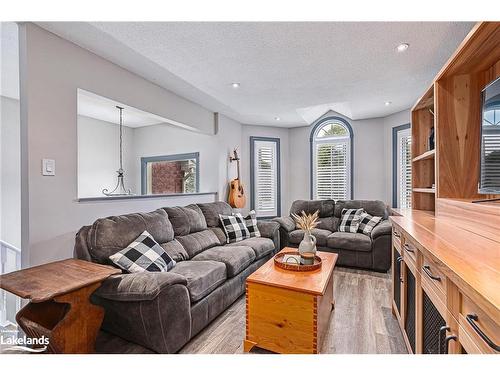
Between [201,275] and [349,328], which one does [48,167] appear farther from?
[349,328]

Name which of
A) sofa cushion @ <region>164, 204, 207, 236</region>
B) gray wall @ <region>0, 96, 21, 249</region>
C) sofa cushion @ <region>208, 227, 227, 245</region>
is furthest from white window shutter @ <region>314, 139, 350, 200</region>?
gray wall @ <region>0, 96, 21, 249</region>

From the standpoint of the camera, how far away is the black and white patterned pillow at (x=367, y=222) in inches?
157

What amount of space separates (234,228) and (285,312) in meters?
1.94

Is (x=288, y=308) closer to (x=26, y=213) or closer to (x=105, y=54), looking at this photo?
(x=26, y=213)

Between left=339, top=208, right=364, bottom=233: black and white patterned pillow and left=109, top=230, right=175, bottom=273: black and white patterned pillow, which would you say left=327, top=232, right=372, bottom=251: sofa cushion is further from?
left=109, top=230, right=175, bottom=273: black and white patterned pillow

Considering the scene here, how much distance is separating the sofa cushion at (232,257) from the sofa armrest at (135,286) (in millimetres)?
864

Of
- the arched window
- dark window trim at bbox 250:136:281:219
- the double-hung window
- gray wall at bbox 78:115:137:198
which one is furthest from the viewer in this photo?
dark window trim at bbox 250:136:281:219

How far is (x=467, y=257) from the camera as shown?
99cm

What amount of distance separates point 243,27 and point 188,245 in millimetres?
2246

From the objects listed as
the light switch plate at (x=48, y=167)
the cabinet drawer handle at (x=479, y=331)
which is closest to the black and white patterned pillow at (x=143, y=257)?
the light switch plate at (x=48, y=167)

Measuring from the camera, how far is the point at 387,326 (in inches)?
88.1

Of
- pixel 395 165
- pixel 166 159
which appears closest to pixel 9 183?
pixel 166 159

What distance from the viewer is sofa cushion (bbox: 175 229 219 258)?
296cm

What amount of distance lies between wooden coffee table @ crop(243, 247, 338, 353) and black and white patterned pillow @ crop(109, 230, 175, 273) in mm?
859
